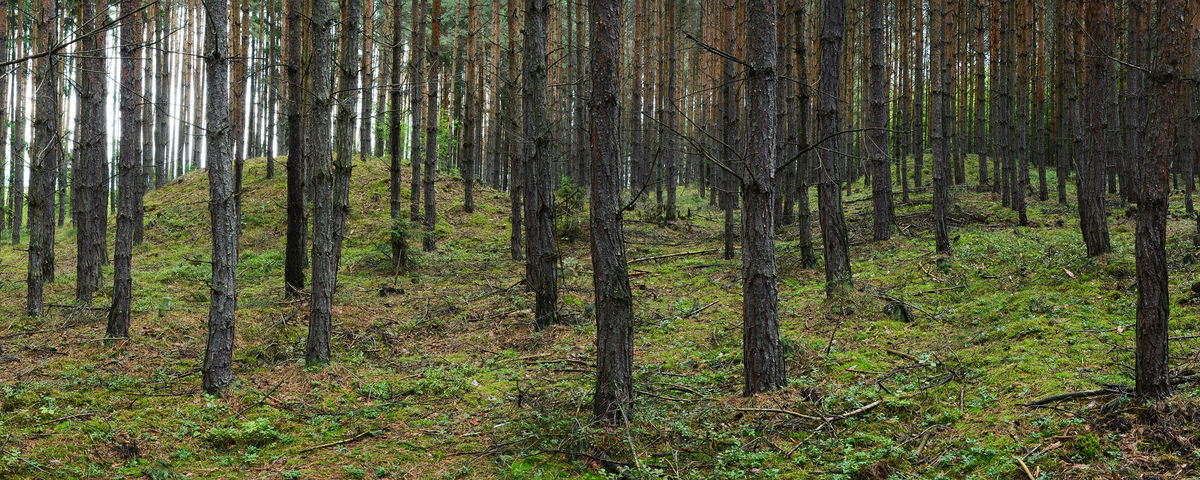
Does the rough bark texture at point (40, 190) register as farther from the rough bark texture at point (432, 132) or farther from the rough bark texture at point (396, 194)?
the rough bark texture at point (432, 132)

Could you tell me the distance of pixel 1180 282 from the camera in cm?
749

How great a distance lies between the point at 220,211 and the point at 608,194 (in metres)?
3.65

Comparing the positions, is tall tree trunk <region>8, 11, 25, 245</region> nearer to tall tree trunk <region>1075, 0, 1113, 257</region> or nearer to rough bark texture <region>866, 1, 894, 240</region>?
rough bark texture <region>866, 1, 894, 240</region>

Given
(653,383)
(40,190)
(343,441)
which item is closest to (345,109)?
(343,441)

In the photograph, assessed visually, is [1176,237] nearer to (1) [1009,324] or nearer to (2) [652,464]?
(1) [1009,324]

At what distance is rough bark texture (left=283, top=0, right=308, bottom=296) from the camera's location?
1081 cm

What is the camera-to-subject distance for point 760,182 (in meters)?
5.16

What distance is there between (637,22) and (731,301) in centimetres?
1513

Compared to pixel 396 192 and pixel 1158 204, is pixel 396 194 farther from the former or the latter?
pixel 1158 204

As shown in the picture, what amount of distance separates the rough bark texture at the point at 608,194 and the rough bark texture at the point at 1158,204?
3.30 m

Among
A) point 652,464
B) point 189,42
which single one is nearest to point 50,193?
point 652,464

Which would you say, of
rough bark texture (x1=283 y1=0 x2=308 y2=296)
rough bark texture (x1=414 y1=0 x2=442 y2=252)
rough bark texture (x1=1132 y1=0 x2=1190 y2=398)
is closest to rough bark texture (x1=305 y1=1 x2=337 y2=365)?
rough bark texture (x1=283 y1=0 x2=308 y2=296)

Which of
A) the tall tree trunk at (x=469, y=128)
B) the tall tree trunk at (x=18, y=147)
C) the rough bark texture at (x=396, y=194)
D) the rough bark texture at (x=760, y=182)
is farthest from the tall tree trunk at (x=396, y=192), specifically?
the tall tree trunk at (x=18, y=147)

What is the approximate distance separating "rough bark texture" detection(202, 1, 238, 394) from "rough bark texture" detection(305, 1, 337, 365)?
955 millimetres
